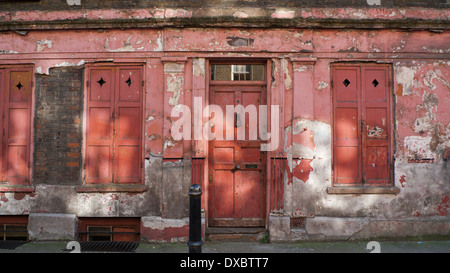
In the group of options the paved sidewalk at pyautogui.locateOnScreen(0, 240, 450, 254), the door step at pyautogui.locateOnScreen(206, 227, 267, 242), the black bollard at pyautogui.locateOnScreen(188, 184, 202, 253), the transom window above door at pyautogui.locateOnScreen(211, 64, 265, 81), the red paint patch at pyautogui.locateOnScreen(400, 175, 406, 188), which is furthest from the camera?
the transom window above door at pyautogui.locateOnScreen(211, 64, 265, 81)

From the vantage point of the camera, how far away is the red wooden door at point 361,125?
5.81 metres

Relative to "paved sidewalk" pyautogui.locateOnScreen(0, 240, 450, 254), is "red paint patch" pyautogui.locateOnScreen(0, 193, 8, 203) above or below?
above

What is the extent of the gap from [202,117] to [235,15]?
1.97 m

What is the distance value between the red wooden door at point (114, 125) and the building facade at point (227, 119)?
0.07ft

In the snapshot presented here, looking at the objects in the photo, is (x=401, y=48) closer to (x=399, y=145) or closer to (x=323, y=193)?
(x=399, y=145)

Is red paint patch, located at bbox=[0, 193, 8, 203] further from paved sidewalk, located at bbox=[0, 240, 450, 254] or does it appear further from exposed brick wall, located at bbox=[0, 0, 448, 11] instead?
exposed brick wall, located at bbox=[0, 0, 448, 11]

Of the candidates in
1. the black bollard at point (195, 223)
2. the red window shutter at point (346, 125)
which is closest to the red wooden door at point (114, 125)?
the black bollard at point (195, 223)

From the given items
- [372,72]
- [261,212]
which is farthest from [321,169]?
[372,72]

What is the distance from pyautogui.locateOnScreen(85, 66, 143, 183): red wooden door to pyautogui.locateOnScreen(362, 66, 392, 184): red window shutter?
424 cm

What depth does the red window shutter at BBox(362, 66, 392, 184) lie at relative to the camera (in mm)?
5809

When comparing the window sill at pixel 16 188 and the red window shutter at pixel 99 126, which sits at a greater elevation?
the red window shutter at pixel 99 126

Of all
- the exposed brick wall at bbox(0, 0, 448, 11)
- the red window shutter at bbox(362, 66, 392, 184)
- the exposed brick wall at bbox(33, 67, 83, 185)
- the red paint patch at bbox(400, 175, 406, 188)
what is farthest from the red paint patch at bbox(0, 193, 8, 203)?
the red paint patch at bbox(400, 175, 406, 188)

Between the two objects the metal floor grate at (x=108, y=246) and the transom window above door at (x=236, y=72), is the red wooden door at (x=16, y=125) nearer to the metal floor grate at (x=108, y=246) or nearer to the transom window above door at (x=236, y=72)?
the metal floor grate at (x=108, y=246)

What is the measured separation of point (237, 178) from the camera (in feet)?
19.2
